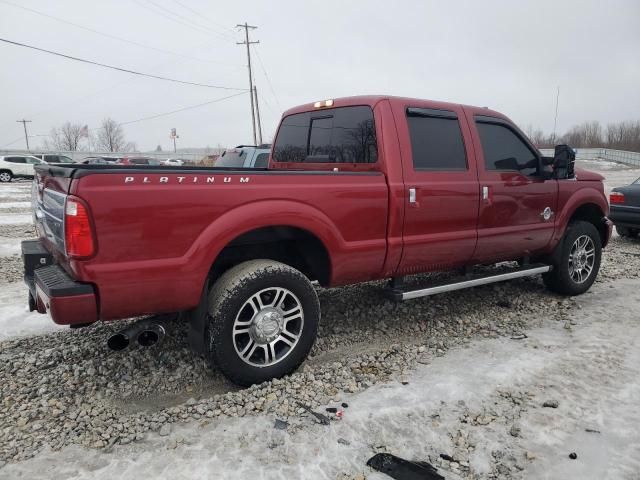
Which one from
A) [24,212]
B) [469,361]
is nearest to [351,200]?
[469,361]

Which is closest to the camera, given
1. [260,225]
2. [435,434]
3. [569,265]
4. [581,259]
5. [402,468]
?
[402,468]

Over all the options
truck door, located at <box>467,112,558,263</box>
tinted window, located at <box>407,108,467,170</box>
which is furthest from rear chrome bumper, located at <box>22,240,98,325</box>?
truck door, located at <box>467,112,558,263</box>

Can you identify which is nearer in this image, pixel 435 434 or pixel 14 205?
pixel 435 434

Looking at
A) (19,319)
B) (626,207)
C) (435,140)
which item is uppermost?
(435,140)

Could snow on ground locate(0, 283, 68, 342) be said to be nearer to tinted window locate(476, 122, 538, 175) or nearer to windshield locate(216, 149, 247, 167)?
tinted window locate(476, 122, 538, 175)

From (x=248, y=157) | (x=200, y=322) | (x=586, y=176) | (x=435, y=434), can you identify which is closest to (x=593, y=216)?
(x=586, y=176)

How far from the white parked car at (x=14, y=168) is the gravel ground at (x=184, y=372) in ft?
84.8

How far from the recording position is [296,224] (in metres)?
3.35

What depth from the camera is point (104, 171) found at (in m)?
2.67

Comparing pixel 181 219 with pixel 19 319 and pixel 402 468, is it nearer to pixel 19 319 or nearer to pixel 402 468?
pixel 402 468

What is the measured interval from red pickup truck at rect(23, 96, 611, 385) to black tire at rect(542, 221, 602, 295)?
0.08 feet

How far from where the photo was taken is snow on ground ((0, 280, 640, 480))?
2.49 m

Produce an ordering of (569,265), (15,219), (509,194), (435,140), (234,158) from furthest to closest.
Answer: (15,219)
(234,158)
(569,265)
(509,194)
(435,140)

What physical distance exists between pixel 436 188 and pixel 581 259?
8.60 feet
